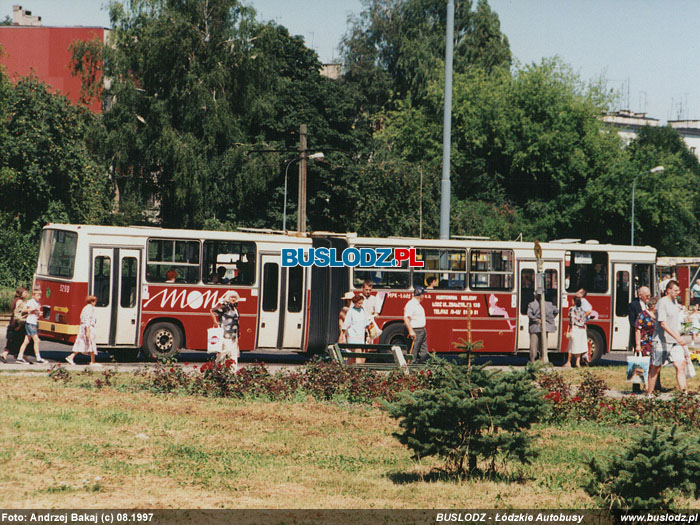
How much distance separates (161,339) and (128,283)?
157 centimetres

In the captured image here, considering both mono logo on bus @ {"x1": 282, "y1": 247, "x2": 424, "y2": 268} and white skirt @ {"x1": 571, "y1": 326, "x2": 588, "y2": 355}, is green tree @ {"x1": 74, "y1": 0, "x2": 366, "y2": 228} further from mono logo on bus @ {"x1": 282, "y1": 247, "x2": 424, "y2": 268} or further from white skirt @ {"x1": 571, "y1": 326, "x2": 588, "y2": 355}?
white skirt @ {"x1": 571, "y1": 326, "x2": 588, "y2": 355}

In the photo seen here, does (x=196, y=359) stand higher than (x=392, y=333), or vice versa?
(x=392, y=333)

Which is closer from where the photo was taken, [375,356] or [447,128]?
[375,356]

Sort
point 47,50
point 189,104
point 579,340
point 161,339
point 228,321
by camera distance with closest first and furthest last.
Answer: point 228,321, point 161,339, point 579,340, point 189,104, point 47,50

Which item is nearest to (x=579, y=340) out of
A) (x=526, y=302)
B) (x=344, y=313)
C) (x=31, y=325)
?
(x=526, y=302)

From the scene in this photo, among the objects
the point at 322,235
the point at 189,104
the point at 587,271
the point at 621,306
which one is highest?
the point at 189,104

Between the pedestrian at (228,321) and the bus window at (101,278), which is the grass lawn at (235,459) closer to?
the pedestrian at (228,321)

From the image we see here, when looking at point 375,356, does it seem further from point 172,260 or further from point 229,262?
point 172,260

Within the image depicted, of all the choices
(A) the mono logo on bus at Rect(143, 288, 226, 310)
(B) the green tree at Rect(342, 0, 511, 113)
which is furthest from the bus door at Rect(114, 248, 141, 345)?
(B) the green tree at Rect(342, 0, 511, 113)

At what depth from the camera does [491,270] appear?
964 inches

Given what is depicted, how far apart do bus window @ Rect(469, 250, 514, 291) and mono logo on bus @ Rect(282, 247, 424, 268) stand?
1.61 meters

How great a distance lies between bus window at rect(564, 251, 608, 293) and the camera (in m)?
25.3

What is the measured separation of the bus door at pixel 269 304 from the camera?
76.8 feet

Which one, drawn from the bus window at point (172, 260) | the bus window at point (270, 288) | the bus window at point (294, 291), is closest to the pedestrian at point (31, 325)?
the bus window at point (172, 260)
